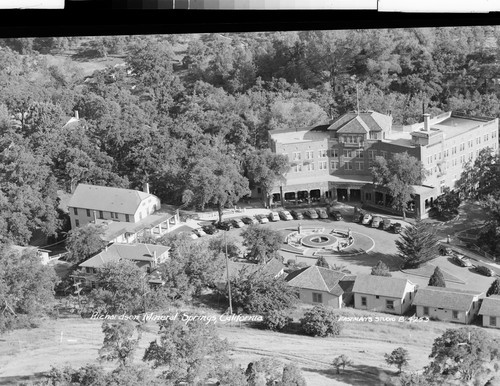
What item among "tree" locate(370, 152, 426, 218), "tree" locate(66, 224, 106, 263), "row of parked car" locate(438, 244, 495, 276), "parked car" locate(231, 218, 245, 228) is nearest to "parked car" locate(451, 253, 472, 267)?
"row of parked car" locate(438, 244, 495, 276)

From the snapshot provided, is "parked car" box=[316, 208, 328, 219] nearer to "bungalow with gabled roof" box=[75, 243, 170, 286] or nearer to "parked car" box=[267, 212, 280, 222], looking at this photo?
"parked car" box=[267, 212, 280, 222]

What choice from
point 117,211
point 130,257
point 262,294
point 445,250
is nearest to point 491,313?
point 445,250

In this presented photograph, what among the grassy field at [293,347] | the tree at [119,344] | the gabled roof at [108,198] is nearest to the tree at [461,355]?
the grassy field at [293,347]

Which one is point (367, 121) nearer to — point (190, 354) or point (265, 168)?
point (265, 168)

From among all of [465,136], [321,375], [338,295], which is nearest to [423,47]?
[465,136]

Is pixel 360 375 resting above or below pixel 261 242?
below

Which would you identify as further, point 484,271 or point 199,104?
point 199,104
